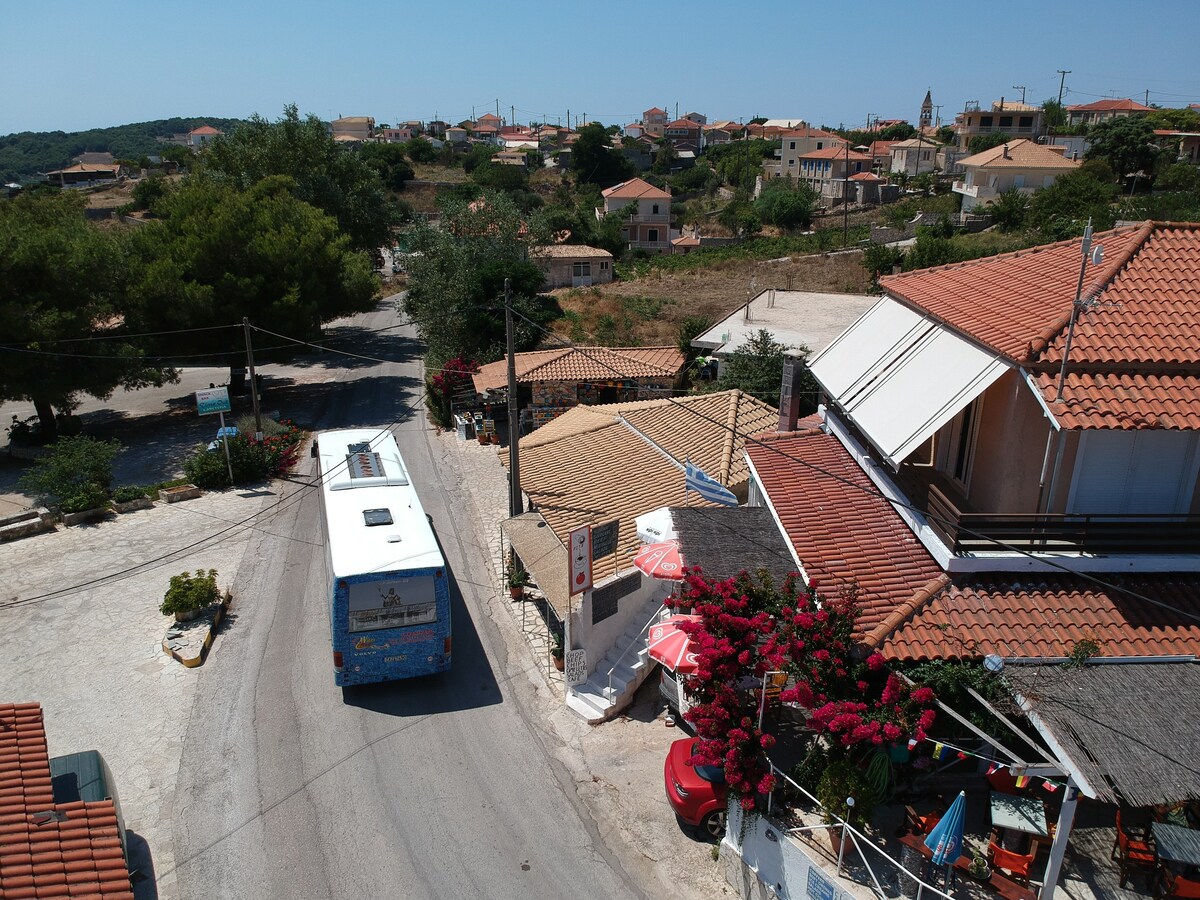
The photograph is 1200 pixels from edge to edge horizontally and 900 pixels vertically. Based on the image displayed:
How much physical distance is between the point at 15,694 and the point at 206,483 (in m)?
10.8

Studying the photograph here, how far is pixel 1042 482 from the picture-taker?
36.3 feet

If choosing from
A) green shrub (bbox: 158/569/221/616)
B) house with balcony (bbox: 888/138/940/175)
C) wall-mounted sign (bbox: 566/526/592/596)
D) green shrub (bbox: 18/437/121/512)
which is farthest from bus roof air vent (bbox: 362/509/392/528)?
house with balcony (bbox: 888/138/940/175)

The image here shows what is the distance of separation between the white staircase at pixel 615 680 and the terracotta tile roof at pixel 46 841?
7.53 meters

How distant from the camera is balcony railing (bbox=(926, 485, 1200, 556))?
35.8 feet

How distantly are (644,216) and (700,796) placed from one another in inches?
2905

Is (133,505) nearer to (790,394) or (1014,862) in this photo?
(790,394)

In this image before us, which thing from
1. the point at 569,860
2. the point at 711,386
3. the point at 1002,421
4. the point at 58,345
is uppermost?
the point at 1002,421

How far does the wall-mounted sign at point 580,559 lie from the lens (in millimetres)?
14008

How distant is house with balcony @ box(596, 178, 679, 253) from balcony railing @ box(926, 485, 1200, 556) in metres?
68.7

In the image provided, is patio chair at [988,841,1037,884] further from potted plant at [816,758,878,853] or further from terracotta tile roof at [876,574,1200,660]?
terracotta tile roof at [876,574,1200,660]

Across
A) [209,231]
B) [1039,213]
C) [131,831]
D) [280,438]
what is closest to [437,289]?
[209,231]

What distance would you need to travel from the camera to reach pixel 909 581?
11.6 meters

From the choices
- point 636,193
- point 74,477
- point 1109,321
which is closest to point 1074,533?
point 1109,321

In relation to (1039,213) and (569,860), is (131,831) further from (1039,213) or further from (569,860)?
(1039,213)
